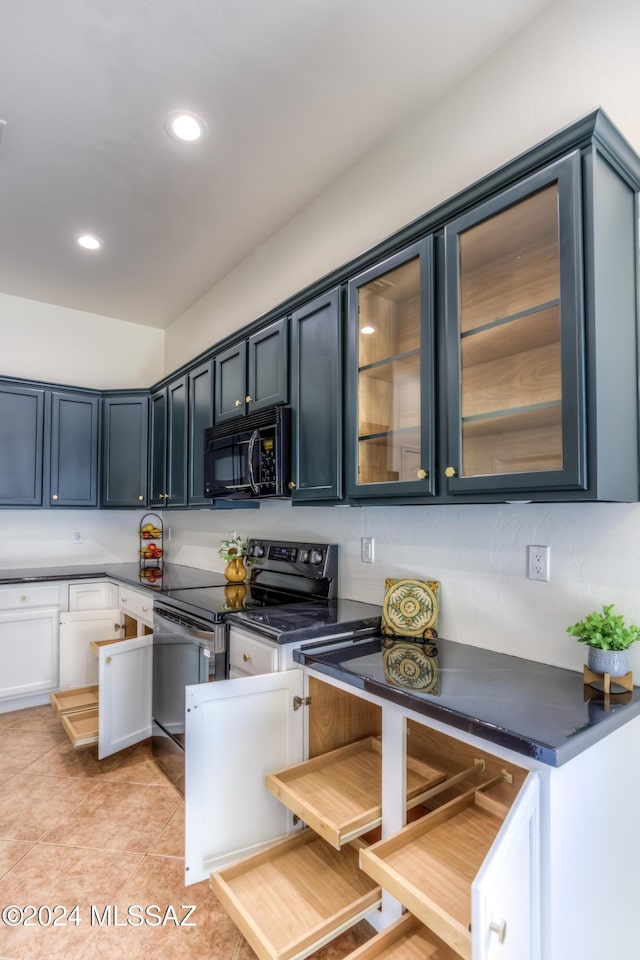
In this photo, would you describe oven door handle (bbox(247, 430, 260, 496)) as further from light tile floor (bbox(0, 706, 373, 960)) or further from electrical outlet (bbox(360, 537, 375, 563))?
light tile floor (bbox(0, 706, 373, 960))

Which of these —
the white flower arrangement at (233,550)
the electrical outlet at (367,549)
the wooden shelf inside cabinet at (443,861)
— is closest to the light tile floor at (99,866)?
the wooden shelf inside cabinet at (443,861)

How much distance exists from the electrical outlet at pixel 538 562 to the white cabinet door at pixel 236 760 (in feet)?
2.82

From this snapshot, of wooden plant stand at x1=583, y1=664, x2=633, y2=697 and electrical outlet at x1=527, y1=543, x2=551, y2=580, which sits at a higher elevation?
electrical outlet at x1=527, y1=543, x2=551, y2=580

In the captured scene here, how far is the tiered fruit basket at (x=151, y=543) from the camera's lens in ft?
13.5

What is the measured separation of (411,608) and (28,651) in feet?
8.96

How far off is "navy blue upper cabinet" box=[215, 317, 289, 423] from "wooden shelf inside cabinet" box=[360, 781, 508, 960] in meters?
1.68

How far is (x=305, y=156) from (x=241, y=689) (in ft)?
7.57

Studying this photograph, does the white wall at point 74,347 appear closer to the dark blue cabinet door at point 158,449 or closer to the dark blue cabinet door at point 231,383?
the dark blue cabinet door at point 158,449

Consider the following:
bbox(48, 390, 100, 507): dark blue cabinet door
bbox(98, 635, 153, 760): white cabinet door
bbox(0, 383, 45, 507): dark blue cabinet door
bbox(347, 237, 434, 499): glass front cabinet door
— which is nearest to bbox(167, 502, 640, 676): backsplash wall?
bbox(347, 237, 434, 499): glass front cabinet door

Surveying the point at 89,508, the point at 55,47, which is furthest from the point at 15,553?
the point at 55,47

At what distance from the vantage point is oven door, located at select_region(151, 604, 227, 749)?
2143 mm

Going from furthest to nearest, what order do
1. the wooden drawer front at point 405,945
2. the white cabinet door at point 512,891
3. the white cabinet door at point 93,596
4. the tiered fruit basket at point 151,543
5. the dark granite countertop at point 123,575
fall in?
1. the tiered fruit basket at point 151,543
2. the white cabinet door at point 93,596
3. the dark granite countertop at point 123,575
4. the wooden drawer front at point 405,945
5. the white cabinet door at point 512,891

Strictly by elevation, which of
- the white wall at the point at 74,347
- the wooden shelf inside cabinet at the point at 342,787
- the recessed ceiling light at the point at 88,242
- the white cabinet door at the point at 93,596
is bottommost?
the wooden shelf inside cabinet at the point at 342,787

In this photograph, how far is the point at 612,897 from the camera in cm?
130
